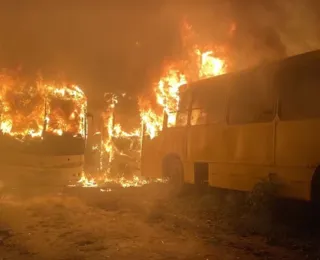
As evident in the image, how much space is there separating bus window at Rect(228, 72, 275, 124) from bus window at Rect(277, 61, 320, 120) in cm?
29

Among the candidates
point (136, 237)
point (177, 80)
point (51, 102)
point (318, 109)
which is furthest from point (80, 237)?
point (177, 80)

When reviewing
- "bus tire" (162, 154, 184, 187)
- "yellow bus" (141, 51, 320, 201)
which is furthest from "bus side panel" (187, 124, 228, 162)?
"bus tire" (162, 154, 184, 187)

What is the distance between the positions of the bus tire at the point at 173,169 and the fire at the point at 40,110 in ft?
13.4

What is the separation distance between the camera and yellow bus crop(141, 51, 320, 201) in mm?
6965

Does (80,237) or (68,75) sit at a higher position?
(68,75)

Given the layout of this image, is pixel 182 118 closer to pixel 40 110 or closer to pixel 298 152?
pixel 298 152

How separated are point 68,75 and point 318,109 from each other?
13.1 meters

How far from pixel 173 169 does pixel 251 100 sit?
11.5 feet

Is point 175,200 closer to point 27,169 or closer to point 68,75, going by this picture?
point 27,169

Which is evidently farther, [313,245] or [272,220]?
[272,220]

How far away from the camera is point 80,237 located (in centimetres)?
658

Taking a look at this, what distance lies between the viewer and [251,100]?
8.42m

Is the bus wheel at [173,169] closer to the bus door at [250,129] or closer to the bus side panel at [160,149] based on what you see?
the bus side panel at [160,149]

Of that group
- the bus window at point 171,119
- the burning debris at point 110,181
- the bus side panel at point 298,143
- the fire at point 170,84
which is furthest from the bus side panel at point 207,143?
the burning debris at point 110,181
